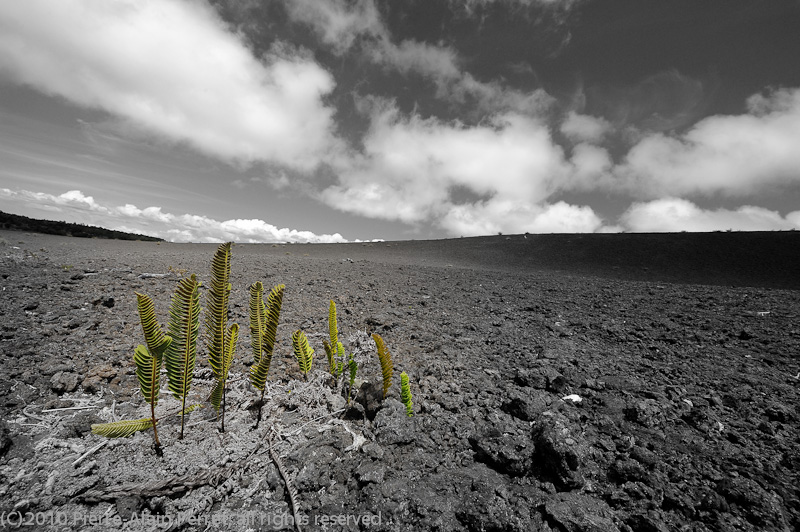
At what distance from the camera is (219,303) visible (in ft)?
5.71

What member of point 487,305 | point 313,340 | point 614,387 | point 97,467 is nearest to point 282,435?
point 97,467

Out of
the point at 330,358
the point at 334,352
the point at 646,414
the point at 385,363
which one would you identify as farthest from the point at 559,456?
the point at 334,352

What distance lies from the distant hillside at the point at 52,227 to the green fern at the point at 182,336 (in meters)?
21.6

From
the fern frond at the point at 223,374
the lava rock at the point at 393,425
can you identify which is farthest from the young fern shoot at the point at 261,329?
the lava rock at the point at 393,425

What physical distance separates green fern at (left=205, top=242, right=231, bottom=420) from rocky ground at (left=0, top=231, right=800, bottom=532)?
15.7 inches

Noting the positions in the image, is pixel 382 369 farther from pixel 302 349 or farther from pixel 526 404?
pixel 526 404

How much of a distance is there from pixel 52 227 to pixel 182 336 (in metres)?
23.4

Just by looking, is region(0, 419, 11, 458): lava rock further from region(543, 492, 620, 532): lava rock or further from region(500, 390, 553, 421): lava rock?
region(500, 390, 553, 421): lava rock

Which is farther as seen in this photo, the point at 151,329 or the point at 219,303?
the point at 219,303

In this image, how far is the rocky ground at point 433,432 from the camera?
54.8 inches

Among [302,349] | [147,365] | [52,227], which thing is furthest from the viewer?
[52,227]

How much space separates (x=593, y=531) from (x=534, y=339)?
2.31 metres

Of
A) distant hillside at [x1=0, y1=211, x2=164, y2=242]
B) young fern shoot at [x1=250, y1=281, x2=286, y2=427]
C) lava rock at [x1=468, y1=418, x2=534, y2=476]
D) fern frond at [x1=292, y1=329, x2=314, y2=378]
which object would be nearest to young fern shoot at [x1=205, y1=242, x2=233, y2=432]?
young fern shoot at [x1=250, y1=281, x2=286, y2=427]

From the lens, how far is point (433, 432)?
76.0 inches
